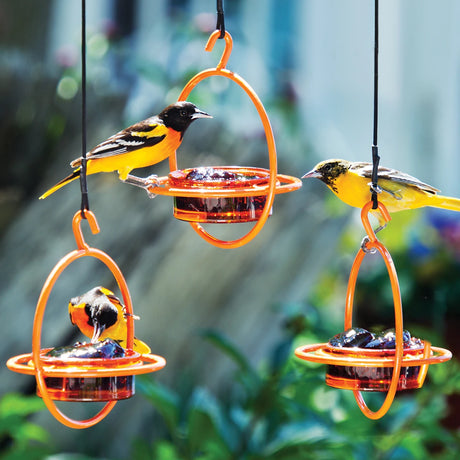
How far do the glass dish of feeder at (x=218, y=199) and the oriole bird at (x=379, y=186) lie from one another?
0.61ft

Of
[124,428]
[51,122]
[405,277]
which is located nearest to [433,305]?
[405,277]

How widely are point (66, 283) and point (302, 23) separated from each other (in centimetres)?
371

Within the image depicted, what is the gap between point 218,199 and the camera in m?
2.27

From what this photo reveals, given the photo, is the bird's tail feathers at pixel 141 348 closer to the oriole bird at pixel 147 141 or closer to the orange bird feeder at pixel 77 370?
the orange bird feeder at pixel 77 370

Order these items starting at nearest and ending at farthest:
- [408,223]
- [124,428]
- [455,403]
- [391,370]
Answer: [391,370] < [124,428] < [455,403] < [408,223]

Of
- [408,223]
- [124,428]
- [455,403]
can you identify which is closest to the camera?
[124,428]

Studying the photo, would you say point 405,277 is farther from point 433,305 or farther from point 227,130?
point 227,130

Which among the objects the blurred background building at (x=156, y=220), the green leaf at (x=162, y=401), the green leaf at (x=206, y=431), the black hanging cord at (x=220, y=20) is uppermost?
the black hanging cord at (x=220, y=20)

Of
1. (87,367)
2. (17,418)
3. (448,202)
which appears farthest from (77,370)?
(17,418)

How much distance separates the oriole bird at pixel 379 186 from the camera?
2131 millimetres

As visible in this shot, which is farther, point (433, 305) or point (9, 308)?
point (433, 305)

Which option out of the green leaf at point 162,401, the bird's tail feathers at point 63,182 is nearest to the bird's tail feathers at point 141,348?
the bird's tail feathers at point 63,182

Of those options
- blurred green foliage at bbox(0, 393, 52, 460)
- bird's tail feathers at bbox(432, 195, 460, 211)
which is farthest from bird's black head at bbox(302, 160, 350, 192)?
blurred green foliage at bbox(0, 393, 52, 460)

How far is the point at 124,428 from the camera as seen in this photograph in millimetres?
4586
